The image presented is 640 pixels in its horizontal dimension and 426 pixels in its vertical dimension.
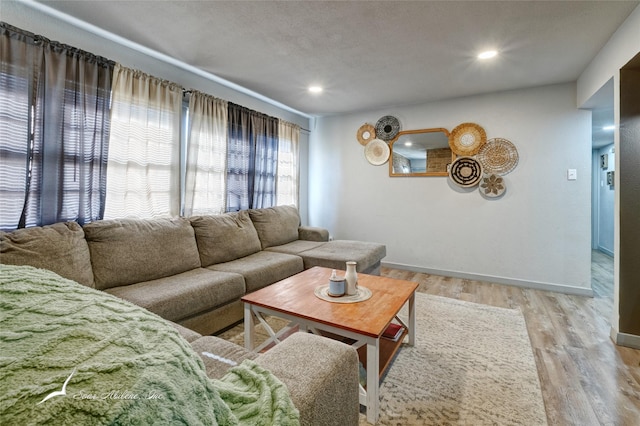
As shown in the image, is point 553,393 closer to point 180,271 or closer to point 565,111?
point 180,271

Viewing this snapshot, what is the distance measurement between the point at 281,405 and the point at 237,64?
118 inches

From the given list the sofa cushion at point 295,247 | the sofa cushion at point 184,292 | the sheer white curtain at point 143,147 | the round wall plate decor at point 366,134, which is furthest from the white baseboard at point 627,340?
the sheer white curtain at point 143,147

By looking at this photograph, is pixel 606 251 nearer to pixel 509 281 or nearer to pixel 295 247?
pixel 509 281

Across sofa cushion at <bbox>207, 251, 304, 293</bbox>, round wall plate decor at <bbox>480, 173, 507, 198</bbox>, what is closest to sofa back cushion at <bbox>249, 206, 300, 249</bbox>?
sofa cushion at <bbox>207, 251, 304, 293</bbox>

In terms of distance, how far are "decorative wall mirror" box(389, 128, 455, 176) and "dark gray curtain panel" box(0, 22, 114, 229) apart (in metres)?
3.40

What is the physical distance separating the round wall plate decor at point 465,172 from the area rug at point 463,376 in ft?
5.82

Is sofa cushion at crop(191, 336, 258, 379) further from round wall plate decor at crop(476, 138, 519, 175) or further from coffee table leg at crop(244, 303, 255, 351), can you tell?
round wall plate decor at crop(476, 138, 519, 175)

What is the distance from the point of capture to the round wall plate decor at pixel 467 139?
3639 mm

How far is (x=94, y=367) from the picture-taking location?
445mm

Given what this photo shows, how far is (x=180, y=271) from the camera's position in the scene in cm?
241

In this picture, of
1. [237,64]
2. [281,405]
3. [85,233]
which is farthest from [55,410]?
[237,64]

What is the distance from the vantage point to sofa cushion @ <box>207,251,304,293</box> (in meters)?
2.45

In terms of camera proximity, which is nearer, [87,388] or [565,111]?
[87,388]

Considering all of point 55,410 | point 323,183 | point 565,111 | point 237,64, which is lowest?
point 55,410
